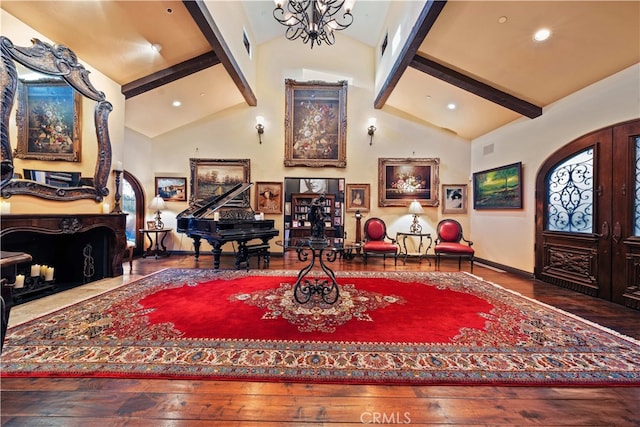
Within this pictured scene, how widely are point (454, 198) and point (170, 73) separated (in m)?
6.84

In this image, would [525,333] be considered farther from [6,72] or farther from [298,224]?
[6,72]

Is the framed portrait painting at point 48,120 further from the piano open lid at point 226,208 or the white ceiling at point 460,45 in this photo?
the piano open lid at point 226,208

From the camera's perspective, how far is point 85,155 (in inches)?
145

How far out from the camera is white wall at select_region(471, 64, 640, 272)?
317 cm

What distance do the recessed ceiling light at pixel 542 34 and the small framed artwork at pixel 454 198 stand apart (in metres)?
3.46

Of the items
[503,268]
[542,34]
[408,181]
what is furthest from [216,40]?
A: [503,268]

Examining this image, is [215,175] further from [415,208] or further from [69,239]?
[415,208]

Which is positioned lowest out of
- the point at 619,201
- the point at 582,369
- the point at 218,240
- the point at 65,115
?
the point at 582,369

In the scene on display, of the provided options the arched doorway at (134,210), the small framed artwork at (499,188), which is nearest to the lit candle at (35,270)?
the arched doorway at (134,210)

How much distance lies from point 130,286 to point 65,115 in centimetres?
261

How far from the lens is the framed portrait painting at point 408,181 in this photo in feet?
20.5

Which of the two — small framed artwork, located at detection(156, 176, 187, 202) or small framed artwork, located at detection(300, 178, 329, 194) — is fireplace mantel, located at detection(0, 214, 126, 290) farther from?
small framed artwork, located at detection(300, 178, 329, 194)

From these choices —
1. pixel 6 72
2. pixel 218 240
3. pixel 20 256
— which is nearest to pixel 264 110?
pixel 218 240

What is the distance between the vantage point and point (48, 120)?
319cm
